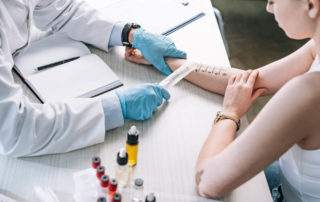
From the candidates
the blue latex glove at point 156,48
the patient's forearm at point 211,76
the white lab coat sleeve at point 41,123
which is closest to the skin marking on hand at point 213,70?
the patient's forearm at point 211,76

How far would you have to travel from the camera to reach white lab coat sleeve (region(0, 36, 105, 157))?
999 mm

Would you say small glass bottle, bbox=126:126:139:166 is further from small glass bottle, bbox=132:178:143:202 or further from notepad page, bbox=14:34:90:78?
notepad page, bbox=14:34:90:78

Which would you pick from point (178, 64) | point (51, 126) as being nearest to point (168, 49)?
point (178, 64)

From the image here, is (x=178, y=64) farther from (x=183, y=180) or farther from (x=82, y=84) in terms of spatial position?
(x=183, y=180)

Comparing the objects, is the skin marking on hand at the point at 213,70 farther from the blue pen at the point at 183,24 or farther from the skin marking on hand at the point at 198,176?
the skin marking on hand at the point at 198,176

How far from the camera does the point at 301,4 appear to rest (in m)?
0.84

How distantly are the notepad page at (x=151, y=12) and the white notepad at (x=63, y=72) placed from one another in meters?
0.26

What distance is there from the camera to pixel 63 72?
1.29m

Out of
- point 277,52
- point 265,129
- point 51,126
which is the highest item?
point 265,129

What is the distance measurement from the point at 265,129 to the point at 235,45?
2244mm

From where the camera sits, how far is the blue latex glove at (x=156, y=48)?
1.38 meters

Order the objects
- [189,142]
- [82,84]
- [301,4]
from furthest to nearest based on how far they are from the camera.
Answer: [82,84], [189,142], [301,4]

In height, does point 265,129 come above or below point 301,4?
below

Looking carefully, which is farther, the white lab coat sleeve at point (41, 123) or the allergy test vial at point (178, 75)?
the allergy test vial at point (178, 75)
